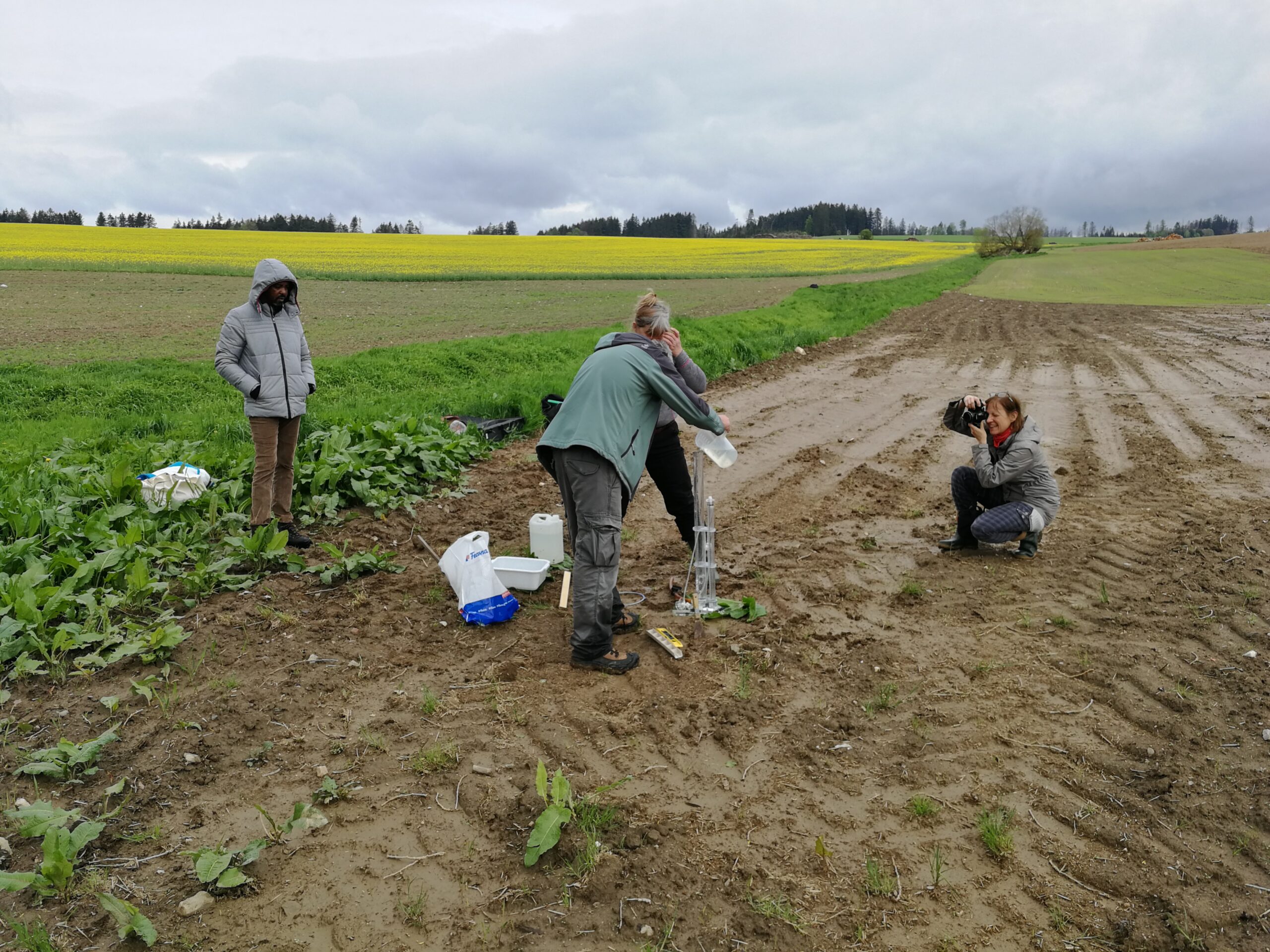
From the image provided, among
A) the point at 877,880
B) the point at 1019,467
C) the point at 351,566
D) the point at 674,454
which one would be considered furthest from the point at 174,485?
the point at 1019,467

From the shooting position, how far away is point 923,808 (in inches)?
136

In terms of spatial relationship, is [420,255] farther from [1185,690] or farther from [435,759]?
[1185,690]

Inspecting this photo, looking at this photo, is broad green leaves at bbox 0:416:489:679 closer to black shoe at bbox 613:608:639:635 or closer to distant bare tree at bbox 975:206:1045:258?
black shoe at bbox 613:608:639:635

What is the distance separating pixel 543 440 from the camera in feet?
14.9

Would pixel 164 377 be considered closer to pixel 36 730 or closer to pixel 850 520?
pixel 36 730

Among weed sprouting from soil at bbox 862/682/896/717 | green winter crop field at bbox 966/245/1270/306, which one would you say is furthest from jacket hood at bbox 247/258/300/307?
green winter crop field at bbox 966/245/1270/306

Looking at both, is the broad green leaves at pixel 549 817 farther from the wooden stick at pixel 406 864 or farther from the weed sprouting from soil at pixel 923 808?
the weed sprouting from soil at pixel 923 808

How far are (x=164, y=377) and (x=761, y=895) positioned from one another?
13.0m

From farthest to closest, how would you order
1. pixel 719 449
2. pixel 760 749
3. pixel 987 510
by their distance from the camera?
pixel 987 510, pixel 719 449, pixel 760 749

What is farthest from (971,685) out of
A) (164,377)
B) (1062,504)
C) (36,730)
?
(164,377)

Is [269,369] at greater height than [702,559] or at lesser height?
greater

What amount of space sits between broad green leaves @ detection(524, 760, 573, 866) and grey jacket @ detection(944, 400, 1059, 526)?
412 centimetres

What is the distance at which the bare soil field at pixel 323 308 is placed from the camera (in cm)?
1784

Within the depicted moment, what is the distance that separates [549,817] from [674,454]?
9.97 ft
